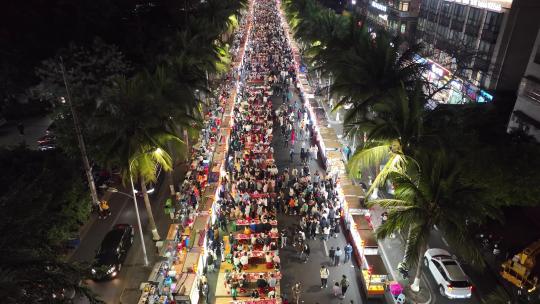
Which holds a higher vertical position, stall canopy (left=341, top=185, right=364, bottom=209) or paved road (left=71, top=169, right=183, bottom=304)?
stall canopy (left=341, top=185, right=364, bottom=209)

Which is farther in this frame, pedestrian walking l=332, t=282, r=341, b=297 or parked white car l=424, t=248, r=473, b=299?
pedestrian walking l=332, t=282, r=341, b=297

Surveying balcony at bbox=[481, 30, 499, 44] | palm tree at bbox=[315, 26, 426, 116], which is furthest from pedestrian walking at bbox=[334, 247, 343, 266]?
balcony at bbox=[481, 30, 499, 44]

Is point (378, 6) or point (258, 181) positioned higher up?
point (378, 6)

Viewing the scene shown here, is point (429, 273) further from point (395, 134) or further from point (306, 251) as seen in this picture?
point (395, 134)

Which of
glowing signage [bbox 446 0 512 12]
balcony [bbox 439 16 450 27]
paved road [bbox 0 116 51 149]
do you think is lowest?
paved road [bbox 0 116 51 149]

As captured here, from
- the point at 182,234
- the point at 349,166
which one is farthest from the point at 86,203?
the point at 349,166

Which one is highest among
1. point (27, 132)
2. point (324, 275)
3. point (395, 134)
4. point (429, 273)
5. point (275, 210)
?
point (395, 134)

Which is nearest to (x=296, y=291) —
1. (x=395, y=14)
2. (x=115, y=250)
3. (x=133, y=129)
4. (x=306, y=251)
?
(x=306, y=251)

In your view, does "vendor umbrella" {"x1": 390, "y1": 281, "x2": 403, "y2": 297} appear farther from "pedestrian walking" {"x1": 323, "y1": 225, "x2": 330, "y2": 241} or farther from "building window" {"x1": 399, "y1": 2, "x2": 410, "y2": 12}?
"building window" {"x1": 399, "y1": 2, "x2": 410, "y2": 12}
